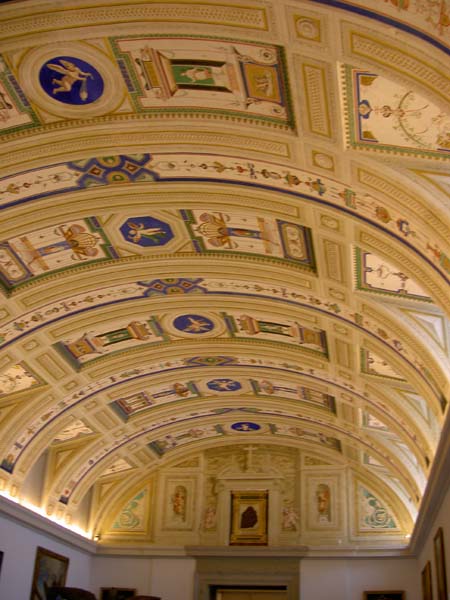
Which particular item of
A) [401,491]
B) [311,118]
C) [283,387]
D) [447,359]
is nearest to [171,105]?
[311,118]

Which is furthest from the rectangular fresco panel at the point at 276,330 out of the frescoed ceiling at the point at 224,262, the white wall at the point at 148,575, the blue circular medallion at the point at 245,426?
the white wall at the point at 148,575

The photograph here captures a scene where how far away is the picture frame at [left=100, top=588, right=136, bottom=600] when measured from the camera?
86.6 ft

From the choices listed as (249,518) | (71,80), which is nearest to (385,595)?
(249,518)

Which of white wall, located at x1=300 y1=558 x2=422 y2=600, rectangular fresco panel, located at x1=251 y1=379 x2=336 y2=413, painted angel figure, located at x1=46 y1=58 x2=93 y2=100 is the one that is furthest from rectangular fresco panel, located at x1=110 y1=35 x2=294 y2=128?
white wall, located at x1=300 y1=558 x2=422 y2=600

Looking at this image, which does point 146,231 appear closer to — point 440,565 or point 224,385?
point 224,385

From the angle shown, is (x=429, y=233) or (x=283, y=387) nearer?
(x=429, y=233)

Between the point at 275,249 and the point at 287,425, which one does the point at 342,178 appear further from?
the point at 287,425

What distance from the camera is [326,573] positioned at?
83.4 feet

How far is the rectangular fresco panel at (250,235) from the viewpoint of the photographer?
47.1 ft

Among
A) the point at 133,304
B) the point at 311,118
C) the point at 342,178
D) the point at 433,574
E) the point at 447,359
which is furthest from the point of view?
the point at 433,574

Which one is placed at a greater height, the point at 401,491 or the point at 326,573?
the point at 401,491

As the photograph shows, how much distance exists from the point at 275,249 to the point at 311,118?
14.9 ft

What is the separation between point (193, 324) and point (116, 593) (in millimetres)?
11870

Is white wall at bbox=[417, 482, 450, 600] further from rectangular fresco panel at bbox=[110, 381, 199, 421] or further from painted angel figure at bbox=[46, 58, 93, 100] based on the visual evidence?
painted angel figure at bbox=[46, 58, 93, 100]
